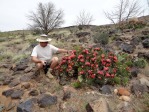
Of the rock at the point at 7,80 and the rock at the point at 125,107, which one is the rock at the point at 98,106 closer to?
the rock at the point at 125,107

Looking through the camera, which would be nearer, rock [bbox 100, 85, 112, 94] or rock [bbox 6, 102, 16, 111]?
rock [bbox 6, 102, 16, 111]

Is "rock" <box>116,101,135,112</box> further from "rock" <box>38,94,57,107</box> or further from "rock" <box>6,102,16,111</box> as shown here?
"rock" <box>6,102,16,111</box>

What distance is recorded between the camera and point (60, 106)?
5.54 meters

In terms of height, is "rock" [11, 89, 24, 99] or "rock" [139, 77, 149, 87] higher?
"rock" [139, 77, 149, 87]

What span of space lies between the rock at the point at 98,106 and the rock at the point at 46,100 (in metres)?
0.90

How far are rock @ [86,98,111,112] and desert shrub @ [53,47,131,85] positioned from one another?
3.10 ft

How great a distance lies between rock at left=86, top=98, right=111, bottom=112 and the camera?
5.05 m

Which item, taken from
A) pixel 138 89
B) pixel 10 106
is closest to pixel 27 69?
pixel 10 106

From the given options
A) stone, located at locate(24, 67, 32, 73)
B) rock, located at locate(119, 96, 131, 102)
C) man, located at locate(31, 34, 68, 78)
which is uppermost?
man, located at locate(31, 34, 68, 78)

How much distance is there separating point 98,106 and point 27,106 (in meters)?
1.63

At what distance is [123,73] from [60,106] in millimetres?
2068

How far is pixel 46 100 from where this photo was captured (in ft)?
18.7

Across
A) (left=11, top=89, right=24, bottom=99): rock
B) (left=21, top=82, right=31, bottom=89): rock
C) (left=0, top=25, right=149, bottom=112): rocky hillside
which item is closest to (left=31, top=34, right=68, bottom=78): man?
(left=0, top=25, right=149, bottom=112): rocky hillside

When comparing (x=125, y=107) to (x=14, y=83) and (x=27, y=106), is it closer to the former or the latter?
(x=27, y=106)
